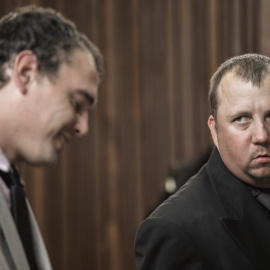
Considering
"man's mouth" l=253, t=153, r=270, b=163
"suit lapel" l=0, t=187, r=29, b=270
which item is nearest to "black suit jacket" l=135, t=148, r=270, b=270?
"man's mouth" l=253, t=153, r=270, b=163

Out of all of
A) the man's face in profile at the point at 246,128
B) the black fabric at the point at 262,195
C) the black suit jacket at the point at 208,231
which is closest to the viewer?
the black suit jacket at the point at 208,231

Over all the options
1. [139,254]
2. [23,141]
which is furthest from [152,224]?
[23,141]

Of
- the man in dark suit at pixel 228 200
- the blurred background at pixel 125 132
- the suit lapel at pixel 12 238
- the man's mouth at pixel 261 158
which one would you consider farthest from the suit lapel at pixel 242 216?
the blurred background at pixel 125 132

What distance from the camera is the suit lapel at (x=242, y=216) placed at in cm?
243

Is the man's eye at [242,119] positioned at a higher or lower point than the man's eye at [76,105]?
lower

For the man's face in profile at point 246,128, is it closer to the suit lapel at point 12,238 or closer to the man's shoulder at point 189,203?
the man's shoulder at point 189,203

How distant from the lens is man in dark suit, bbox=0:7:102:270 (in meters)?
2.01

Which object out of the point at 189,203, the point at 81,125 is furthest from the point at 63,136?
the point at 189,203

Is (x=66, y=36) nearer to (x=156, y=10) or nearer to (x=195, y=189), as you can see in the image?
(x=195, y=189)

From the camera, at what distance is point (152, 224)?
7.91ft

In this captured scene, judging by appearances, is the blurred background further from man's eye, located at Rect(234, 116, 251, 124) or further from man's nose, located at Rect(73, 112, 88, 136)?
man's nose, located at Rect(73, 112, 88, 136)

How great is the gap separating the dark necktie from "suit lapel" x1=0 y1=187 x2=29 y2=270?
0.38 ft

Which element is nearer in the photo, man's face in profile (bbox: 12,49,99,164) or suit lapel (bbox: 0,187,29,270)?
suit lapel (bbox: 0,187,29,270)

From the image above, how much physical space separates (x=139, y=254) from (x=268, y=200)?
525 mm
